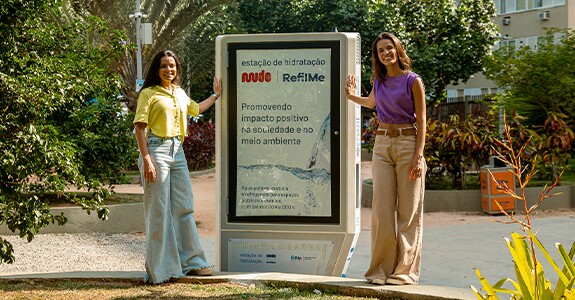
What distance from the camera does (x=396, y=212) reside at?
6.45 m

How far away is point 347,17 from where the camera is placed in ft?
116

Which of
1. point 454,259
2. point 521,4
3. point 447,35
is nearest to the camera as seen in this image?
point 454,259

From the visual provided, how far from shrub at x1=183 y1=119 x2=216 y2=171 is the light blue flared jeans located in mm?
19385

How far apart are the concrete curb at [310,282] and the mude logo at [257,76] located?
1.47 metres

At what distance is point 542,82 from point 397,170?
1208 cm

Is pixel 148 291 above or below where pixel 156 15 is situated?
below

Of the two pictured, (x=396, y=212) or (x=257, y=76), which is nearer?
(x=396, y=212)

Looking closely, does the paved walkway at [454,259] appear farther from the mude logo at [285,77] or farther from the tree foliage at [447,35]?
the tree foliage at [447,35]

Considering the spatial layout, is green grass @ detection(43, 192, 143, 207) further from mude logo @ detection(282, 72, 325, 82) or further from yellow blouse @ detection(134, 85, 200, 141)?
yellow blouse @ detection(134, 85, 200, 141)

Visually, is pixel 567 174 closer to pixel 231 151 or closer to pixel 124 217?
pixel 124 217

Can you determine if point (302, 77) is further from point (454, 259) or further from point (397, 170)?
point (454, 259)

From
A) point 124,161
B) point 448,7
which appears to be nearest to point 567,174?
point 124,161

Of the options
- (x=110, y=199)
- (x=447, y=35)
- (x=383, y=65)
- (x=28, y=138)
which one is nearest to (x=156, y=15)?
(x=110, y=199)

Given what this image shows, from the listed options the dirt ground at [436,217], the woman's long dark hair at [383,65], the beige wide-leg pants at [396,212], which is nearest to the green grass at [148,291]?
the beige wide-leg pants at [396,212]
